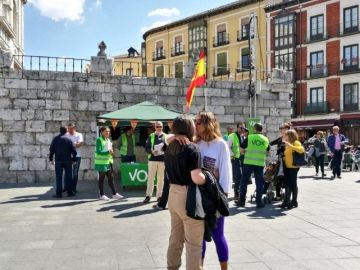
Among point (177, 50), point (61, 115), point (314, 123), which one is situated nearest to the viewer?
point (61, 115)

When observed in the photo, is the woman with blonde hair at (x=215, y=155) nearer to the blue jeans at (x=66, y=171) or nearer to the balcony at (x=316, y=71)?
the blue jeans at (x=66, y=171)

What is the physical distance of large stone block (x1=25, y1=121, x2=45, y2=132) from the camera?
1270 cm

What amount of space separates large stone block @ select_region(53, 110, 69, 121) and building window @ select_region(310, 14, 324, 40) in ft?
92.1

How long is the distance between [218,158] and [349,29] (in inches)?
1315

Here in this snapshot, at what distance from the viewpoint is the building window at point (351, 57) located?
33.2 meters

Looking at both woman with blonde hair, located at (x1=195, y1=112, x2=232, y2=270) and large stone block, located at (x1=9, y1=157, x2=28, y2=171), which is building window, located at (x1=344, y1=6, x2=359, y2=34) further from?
woman with blonde hair, located at (x1=195, y1=112, x2=232, y2=270)

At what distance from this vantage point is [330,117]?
34156 millimetres

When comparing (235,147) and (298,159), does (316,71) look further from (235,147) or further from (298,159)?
(298,159)

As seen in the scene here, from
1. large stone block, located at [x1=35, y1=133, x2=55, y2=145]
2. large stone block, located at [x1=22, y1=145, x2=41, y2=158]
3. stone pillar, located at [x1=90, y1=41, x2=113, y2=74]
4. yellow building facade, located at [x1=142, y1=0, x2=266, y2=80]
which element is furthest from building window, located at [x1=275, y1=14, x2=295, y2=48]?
large stone block, located at [x1=22, y1=145, x2=41, y2=158]

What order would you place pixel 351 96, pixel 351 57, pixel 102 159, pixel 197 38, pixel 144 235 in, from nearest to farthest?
1. pixel 144 235
2. pixel 102 159
3. pixel 351 96
4. pixel 351 57
5. pixel 197 38

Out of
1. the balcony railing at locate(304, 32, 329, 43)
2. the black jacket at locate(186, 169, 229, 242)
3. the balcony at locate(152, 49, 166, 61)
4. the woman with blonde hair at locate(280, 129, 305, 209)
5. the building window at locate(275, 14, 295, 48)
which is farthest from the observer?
the balcony at locate(152, 49, 166, 61)

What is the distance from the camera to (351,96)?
109ft

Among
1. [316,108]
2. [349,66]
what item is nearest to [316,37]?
[349,66]

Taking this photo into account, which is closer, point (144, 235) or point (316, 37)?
point (144, 235)
